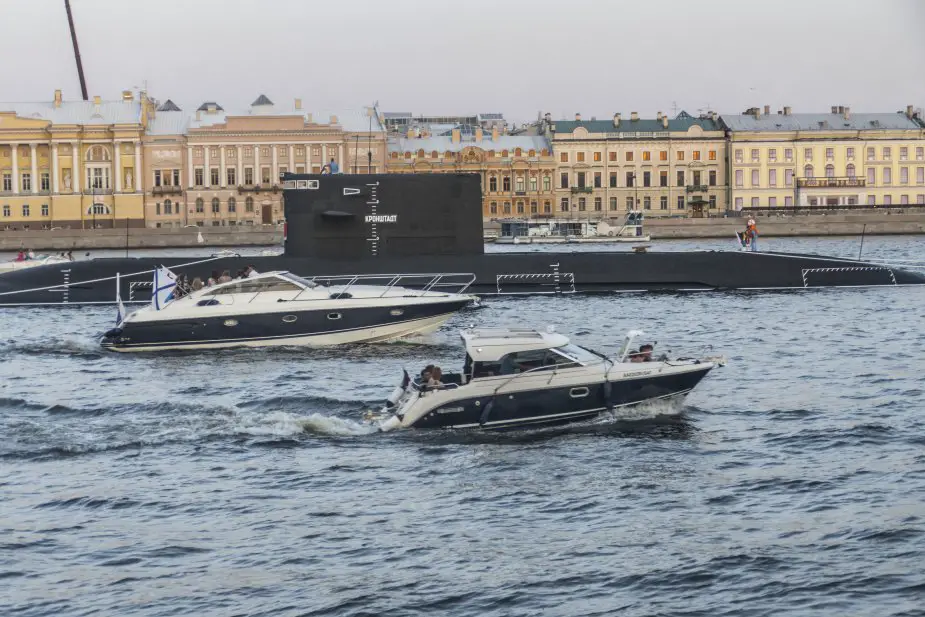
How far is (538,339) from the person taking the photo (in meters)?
20.7

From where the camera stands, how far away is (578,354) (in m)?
21.2

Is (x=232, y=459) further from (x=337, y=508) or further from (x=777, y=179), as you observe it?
(x=777, y=179)

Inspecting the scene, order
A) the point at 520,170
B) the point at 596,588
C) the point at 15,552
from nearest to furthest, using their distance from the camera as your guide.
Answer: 1. the point at 596,588
2. the point at 15,552
3. the point at 520,170

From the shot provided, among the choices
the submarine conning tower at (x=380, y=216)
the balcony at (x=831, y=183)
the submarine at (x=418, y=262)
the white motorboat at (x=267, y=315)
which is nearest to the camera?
the white motorboat at (x=267, y=315)

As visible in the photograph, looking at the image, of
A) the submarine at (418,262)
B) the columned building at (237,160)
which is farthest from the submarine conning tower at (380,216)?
the columned building at (237,160)

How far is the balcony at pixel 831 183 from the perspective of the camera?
122 metres

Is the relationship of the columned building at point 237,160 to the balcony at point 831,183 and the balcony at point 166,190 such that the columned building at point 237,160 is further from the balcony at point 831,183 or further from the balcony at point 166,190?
the balcony at point 831,183

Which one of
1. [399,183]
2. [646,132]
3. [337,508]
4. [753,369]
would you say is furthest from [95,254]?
[337,508]

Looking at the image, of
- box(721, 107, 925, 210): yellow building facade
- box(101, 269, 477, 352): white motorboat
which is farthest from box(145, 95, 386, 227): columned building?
box(101, 269, 477, 352): white motorboat

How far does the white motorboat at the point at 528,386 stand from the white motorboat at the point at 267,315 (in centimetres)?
960

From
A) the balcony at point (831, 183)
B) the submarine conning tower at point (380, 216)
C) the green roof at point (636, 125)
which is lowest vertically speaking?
the submarine conning tower at point (380, 216)

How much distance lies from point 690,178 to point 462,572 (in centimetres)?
11237

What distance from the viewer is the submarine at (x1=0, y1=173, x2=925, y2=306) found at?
38.5 meters

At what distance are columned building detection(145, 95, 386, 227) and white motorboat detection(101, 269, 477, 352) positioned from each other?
8767 centimetres
